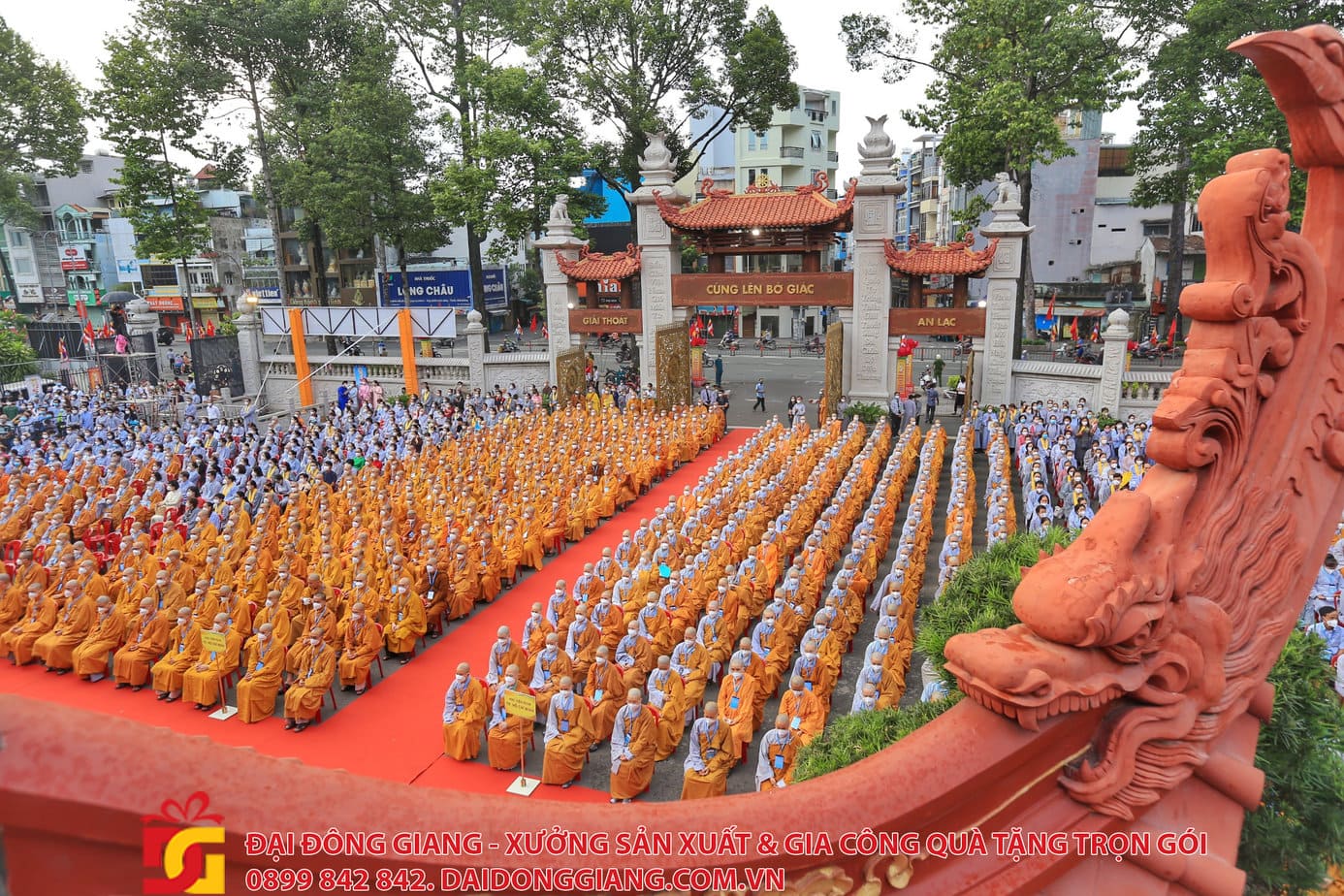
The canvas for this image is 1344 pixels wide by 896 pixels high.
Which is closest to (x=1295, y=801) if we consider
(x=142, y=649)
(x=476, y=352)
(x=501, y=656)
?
(x=501, y=656)

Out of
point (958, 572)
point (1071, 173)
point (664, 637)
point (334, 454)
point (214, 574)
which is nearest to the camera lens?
point (958, 572)

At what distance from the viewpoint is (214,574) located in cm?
Answer: 1130

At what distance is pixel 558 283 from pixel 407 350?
5717 millimetres

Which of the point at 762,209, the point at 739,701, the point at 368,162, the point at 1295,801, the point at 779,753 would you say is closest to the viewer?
the point at 1295,801

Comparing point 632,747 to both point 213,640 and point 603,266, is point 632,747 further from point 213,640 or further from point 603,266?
point 603,266

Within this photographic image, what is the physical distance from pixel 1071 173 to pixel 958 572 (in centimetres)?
4038

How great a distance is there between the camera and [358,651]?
9.47 metres

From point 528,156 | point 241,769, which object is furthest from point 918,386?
point 241,769

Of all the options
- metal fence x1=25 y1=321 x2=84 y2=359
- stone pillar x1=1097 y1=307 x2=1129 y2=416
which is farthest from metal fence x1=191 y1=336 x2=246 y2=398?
stone pillar x1=1097 y1=307 x2=1129 y2=416

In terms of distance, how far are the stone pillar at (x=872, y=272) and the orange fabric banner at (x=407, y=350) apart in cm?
1442

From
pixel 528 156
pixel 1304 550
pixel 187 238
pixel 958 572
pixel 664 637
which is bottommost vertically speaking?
pixel 664 637

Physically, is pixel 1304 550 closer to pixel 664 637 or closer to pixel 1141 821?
pixel 1141 821

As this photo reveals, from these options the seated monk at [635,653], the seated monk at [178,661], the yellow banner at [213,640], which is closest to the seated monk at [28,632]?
the seated monk at [178,661]

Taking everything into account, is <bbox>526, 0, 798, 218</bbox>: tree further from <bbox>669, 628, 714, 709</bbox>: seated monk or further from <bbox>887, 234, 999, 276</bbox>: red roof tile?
<bbox>669, 628, 714, 709</bbox>: seated monk
